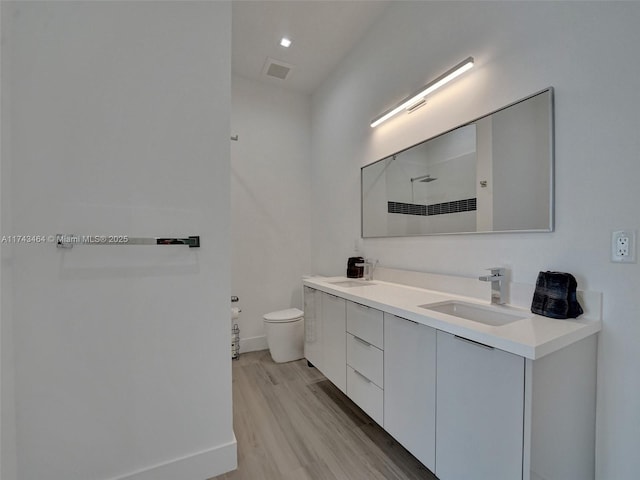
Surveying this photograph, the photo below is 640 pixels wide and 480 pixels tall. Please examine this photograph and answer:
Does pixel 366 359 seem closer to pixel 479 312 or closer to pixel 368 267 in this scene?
pixel 479 312

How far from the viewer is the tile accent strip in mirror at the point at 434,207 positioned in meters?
1.66

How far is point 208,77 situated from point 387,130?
1456 mm

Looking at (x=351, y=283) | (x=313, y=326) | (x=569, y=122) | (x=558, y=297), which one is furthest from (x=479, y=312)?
(x=313, y=326)

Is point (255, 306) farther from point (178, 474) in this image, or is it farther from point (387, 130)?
point (387, 130)

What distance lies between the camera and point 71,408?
1.14 m

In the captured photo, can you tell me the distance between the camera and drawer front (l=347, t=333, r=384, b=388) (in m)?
1.54

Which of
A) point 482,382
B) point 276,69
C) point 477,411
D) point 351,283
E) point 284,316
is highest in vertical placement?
point 276,69

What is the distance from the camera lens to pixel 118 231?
1214 mm

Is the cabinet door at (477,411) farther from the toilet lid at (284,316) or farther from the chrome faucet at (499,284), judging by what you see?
the toilet lid at (284,316)

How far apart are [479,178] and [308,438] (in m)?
1.84

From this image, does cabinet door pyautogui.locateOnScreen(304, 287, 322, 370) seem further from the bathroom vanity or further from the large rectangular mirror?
the large rectangular mirror

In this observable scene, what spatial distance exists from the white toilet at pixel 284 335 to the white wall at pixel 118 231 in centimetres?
124

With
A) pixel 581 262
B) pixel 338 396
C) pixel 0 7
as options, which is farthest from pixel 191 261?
pixel 581 262

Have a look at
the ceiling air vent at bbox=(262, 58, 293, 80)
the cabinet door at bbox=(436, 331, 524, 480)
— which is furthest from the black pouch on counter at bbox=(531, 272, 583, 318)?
the ceiling air vent at bbox=(262, 58, 293, 80)
